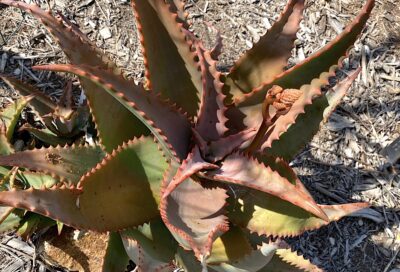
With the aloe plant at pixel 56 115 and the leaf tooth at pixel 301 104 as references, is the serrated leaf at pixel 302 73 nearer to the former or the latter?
the leaf tooth at pixel 301 104

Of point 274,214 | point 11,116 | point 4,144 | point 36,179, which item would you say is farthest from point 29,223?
point 274,214

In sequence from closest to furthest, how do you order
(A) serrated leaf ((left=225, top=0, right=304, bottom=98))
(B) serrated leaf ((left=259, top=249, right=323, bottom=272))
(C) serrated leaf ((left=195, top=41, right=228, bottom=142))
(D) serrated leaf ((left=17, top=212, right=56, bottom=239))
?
1. (C) serrated leaf ((left=195, top=41, right=228, bottom=142))
2. (A) serrated leaf ((left=225, top=0, right=304, bottom=98))
3. (B) serrated leaf ((left=259, top=249, right=323, bottom=272))
4. (D) serrated leaf ((left=17, top=212, right=56, bottom=239))

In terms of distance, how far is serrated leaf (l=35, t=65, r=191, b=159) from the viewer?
1131mm

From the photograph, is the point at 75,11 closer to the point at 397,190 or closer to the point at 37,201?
the point at 37,201

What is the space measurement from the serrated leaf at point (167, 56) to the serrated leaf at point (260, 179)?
0.24 metres

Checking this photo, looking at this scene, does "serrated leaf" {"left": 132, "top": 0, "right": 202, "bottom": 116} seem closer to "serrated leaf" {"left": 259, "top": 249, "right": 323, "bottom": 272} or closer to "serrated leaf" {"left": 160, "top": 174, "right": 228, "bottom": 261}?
"serrated leaf" {"left": 160, "top": 174, "right": 228, "bottom": 261}

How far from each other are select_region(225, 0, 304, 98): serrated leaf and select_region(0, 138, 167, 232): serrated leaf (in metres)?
0.34

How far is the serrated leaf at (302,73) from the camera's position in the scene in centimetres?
139

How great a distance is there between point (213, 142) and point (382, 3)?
178cm

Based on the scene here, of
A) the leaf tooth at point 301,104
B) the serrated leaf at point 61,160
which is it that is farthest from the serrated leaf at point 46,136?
the leaf tooth at point 301,104

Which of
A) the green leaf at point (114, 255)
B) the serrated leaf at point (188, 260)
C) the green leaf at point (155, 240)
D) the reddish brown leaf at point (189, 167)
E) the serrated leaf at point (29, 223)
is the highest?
the reddish brown leaf at point (189, 167)

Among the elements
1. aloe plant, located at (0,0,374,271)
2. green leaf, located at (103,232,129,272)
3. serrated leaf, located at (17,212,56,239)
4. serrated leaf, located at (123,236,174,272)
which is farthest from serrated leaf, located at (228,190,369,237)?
serrated leaf, located at (17,212,56,239)

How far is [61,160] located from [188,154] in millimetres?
428

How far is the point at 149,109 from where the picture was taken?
130 cm
